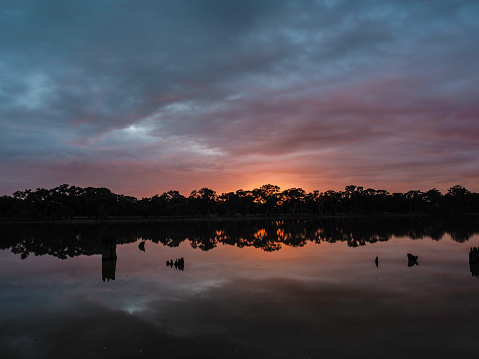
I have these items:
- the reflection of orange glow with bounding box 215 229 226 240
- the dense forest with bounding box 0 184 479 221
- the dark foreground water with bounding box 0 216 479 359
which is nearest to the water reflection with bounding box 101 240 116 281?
the dark foreground water with bounding box 0 216 479 359

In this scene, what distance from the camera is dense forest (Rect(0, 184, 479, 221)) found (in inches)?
4469

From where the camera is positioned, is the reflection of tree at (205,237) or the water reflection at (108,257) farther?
the reflection of tree at (205,237)

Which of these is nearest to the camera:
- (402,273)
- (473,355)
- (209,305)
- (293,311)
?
(473,355)

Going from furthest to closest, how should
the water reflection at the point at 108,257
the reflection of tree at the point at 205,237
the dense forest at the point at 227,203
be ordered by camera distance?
the dense forest at the point at 227,203 → the reflection of tree at the point at 205,237 → the water reflection at the point at 108,257

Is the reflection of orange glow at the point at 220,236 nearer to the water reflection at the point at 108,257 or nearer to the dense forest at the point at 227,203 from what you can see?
the water reflection at the point at 108,257

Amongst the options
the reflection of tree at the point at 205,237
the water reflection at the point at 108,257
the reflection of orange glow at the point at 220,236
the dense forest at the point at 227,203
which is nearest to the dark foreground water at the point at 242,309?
the water reflection at the point at 108,257

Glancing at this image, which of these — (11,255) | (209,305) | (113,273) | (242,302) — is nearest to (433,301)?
(242,302)

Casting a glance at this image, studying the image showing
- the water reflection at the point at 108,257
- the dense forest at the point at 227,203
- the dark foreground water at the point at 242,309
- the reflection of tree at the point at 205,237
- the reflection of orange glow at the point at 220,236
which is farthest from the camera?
the dense forest at the point at 227,203

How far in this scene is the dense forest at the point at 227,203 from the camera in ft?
372

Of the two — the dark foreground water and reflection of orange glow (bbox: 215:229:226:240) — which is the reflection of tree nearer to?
reflection of orange glow (bbox: 215:229:226:240)

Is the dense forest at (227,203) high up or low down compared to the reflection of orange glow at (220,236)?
up

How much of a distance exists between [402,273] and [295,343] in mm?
15192

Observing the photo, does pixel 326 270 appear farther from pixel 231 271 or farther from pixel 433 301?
pixel 433 301

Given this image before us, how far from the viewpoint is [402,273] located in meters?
22.8
